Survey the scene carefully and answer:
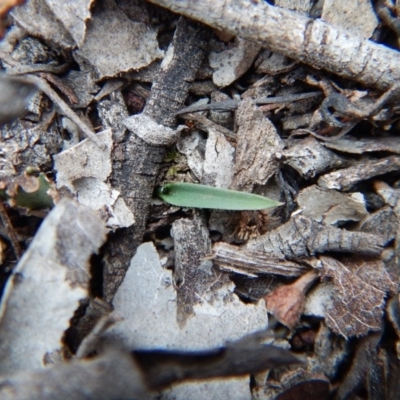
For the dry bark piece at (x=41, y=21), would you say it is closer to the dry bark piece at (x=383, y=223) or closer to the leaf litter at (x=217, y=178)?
the leaf litter at (x=217, y=178)

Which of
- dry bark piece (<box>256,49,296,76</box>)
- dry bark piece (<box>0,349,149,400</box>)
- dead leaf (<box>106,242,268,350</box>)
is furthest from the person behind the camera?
dry bark piece (<box>256,49,296,76</box>)

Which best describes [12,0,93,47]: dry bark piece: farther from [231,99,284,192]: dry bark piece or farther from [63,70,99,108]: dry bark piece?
[231,99,284,192]: dry bark piece

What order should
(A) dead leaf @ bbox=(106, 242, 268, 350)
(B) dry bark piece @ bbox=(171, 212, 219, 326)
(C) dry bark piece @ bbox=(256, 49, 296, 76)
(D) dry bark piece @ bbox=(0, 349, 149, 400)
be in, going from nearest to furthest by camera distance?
(D) dry bark piece @ bbox=(0, 349, 149, 400) → (A) dead leaf @ bbox=(106, 242, 268, 350) → (B) dry bark piece @ bbox=(171, 212, 219, 326) → (C) dry bark piece @ bbox=(256, 49, 296, 76)

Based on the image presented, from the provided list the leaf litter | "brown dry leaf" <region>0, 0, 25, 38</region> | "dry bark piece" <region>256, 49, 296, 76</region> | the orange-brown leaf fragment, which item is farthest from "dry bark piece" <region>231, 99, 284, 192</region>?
"brown dry leaf" <region>0, 0, 25, 38</region>

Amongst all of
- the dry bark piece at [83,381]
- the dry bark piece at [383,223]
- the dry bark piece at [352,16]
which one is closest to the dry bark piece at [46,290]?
the dry bark piece at [83,381]

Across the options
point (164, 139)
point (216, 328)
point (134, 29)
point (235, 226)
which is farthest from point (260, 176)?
point (134, 29)
